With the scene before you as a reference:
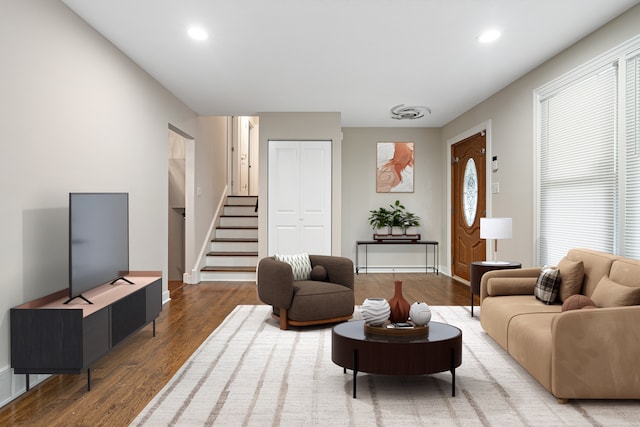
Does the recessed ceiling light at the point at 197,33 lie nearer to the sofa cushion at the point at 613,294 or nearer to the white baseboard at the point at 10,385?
the white baseboard at the point at 10,385

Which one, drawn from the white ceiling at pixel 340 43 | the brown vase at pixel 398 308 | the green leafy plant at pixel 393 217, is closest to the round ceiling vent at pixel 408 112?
the white ceiling at pixel 340 43

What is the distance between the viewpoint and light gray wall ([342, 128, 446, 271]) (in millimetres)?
8602

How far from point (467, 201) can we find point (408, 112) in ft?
5.22

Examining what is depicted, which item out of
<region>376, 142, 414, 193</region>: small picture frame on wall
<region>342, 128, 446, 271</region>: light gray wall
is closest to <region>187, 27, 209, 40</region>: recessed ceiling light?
<region>342, 128, 446, 271</region>: light gray wall

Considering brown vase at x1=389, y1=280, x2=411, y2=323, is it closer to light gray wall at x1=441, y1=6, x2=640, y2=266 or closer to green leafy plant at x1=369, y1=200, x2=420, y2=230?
light gray wall at x1=441, y1=6, x2=640, y2=266

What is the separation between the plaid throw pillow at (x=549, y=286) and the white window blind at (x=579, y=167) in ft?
1.83

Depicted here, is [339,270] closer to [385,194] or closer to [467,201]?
[467,201]

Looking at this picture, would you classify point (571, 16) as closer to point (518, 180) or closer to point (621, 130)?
point (621, 130)

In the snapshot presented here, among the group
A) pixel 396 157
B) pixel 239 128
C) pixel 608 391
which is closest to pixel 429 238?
pixel 396 157

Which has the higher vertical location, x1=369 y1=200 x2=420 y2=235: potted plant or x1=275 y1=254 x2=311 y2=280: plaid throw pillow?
x1=369 y1=200 x2=420 y2=235: potted plant

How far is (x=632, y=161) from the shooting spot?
3.62 metres

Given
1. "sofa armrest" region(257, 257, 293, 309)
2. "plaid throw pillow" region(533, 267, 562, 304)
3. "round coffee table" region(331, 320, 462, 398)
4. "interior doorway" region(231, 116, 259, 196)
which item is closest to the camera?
"round coffee table" region(331, 320, 462, 398)

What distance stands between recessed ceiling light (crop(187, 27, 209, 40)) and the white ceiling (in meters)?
0.06

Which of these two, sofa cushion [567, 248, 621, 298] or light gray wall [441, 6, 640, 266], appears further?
light gray wall [441, 6, 640, 266]
